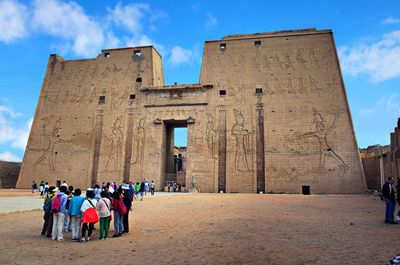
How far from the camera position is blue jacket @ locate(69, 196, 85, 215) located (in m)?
6.25

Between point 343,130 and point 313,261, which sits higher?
point 343,130

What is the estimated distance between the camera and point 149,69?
87.7 feet

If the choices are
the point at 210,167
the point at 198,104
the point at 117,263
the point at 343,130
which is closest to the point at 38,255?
the point at 117,263

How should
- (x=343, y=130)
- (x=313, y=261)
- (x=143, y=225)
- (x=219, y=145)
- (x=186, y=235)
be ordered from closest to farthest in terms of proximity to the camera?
(x=313, y=261)
(x=186, y=235)
(x=143, y=225)
(x=343, y=130)
(x=219, y=145)

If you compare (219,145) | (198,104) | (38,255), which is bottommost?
(38,255)

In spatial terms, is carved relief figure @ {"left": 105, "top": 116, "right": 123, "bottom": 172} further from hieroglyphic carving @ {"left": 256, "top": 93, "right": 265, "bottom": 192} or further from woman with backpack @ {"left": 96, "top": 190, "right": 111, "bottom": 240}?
woman with backpack @ {"left": 96, "top": 190, "right": 111, "bottom": 240}

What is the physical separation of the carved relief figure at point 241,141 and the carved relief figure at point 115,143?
987 cm

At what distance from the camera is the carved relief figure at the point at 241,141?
2309 centimetres

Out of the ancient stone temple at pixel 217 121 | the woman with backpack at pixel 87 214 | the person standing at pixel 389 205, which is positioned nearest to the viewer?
the woman with backpack at pixel 87 214

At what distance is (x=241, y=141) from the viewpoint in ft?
77.1

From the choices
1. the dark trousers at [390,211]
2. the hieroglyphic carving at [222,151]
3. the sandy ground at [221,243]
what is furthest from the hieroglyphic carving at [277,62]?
the dark trousers at [390,211]

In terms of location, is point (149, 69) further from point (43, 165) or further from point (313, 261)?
point (313, 261)

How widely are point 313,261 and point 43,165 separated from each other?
26889 mm

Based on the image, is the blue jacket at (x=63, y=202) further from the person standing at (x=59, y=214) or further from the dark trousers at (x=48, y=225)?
the dark trousers at (x=48, y=225)
